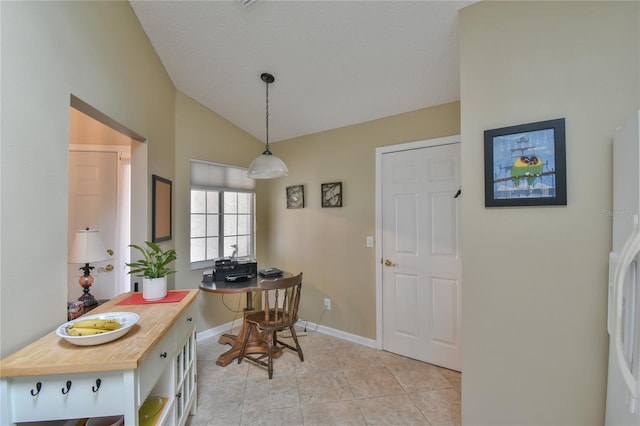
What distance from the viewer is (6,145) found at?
0.98 meters

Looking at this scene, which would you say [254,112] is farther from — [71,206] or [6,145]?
[6,145]

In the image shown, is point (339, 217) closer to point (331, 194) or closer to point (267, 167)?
point (331, 194)

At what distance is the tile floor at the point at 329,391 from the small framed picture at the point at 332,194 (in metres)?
1.57

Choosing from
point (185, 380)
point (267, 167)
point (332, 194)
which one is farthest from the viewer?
point (332, 194)

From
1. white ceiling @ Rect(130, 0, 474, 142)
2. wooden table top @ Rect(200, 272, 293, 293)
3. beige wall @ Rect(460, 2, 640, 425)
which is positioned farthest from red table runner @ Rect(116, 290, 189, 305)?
white ceiling @ Rect(130, 0, 474, 142)

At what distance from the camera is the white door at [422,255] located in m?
2.48

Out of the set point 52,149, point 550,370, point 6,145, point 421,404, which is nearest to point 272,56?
point 52,149

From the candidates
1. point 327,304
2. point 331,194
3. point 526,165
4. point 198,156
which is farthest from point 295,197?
point 526,165

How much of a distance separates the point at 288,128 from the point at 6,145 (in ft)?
8.55

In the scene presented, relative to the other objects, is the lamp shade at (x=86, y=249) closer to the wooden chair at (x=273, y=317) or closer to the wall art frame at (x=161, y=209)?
the wall art frame at (x=161, y=209)

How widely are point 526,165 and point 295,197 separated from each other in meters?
2.52

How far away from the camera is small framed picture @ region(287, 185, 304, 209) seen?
3.47 metres

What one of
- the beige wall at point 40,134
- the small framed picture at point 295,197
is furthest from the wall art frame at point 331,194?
the beige wall at point 40,134

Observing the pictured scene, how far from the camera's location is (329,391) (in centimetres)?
217
